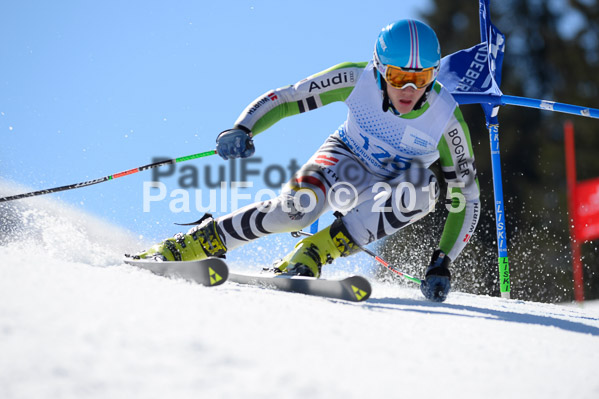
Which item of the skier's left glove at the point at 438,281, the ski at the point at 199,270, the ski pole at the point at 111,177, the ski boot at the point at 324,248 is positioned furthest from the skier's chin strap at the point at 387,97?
the ski at the point at 199,270

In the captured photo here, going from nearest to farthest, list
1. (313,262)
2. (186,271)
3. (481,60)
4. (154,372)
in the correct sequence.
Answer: (154,372), (186,271), (313,262), (481,60)

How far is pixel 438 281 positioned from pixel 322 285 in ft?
3.30

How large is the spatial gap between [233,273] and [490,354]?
85.5 inches

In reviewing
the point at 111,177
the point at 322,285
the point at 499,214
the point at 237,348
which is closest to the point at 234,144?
the point at 322,285

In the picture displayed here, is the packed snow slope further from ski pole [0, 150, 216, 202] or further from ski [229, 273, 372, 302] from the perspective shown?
ski pole [0, 150, 216, 202]

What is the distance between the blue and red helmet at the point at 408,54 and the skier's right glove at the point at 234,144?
899 mm

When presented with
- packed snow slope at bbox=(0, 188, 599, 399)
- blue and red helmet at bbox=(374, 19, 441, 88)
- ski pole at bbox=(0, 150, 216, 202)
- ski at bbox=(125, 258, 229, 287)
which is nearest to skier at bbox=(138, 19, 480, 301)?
blue and red helmet at bbox=(374, 19, 441, 88)

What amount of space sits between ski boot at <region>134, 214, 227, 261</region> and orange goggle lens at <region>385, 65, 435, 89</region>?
135 cm

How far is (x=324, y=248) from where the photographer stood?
12.6 ft

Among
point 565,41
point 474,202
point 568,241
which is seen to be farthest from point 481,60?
point 565,41

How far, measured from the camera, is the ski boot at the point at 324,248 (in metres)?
3.78

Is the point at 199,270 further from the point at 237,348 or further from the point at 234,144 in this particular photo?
the point at 237,348

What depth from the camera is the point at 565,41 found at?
63.8 ft

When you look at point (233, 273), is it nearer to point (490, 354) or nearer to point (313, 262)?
point (313, 262)
